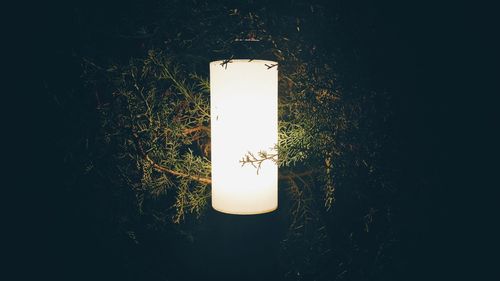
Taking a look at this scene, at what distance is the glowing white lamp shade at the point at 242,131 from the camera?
3.21 ft

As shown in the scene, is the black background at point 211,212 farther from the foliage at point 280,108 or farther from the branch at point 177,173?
the branch at point 177,173

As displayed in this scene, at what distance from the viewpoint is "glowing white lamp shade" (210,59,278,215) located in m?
0.98

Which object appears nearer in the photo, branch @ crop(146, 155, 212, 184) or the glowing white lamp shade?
the glowing white lamp shade

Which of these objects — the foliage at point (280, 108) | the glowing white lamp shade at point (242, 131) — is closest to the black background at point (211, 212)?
the foliage at point (280, 108)

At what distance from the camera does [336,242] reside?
41.8 inches

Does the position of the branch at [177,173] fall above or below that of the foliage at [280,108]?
below

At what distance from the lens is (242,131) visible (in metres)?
1.00

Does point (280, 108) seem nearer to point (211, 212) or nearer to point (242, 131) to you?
point (242, 131)

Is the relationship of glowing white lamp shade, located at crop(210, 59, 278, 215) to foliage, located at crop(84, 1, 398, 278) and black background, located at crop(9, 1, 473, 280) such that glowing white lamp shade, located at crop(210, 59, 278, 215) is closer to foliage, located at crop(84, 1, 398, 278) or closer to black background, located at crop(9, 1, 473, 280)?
foliage, located at crop(84, 1, 398, 278)

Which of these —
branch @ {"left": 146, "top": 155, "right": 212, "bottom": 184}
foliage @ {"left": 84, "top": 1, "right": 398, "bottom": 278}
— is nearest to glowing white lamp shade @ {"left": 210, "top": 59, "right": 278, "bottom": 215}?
foliage @ {"left": 84, "top": 1, "right": 398, "bottom": 278}

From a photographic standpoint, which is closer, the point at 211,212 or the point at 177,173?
the point at 177,173

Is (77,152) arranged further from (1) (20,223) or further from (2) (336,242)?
(2) (336,242)

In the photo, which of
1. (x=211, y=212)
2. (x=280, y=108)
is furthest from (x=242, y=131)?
(x=211, y=212)

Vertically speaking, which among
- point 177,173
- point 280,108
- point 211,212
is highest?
point 280,108
